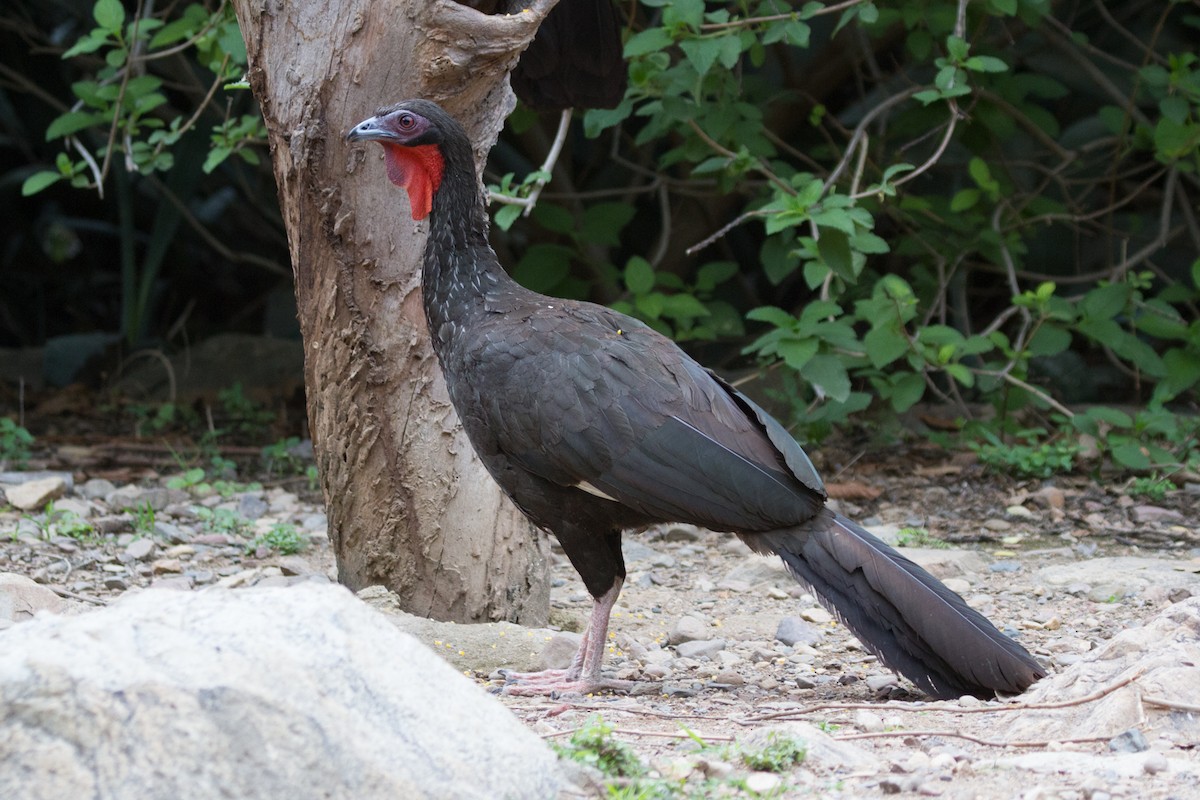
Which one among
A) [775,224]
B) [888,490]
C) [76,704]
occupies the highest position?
[775,224]

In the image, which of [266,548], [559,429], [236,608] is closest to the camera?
[236,608]

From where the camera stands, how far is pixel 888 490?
6480 millimetres

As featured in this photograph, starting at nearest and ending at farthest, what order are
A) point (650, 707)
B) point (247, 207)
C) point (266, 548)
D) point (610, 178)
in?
point (650, 707) < point (266, 548) < point (610, 178) < point (247, 207)

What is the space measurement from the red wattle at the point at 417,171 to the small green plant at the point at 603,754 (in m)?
2.00

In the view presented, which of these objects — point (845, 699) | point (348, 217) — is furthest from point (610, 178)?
point (845, 699)

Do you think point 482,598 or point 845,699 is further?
point 482,598

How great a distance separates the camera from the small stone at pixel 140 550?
197 inches

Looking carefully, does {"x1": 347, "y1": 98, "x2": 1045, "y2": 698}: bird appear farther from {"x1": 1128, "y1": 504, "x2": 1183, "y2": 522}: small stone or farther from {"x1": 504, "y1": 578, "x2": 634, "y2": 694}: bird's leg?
{"x1": 1128, "y1": 504, "x2": 1183, "y2": 522}: small stone

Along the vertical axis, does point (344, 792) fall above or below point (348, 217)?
below

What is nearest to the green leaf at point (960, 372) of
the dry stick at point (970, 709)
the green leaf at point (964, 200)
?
the green leaf at point (964, 200)

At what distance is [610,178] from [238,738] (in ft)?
22.6

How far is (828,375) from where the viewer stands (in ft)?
18.7

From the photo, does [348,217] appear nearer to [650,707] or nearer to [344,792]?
[650,707]

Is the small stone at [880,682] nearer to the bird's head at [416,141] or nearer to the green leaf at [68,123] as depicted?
the bird's head at [416,141]
